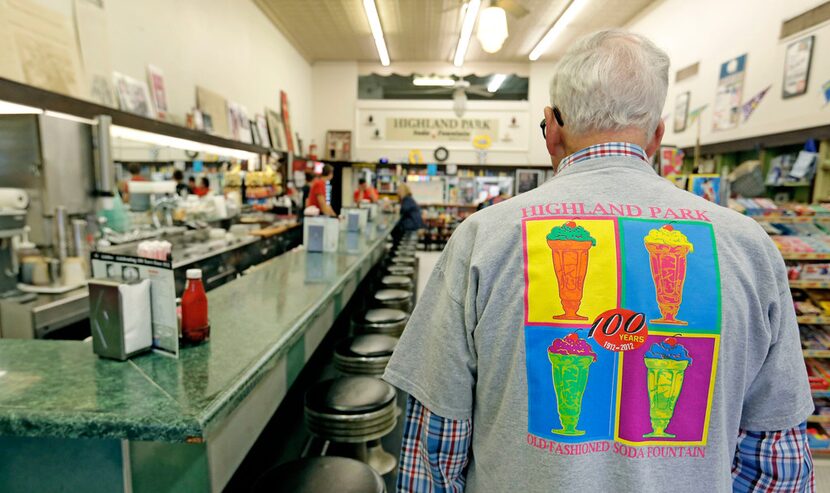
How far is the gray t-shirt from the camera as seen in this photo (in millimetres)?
867

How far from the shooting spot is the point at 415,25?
8227 millimetres

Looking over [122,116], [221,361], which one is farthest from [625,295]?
[122,116]

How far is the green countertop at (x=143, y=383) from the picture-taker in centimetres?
97

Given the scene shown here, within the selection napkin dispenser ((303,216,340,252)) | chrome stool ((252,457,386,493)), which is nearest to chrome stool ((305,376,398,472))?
chrome stool ((252,457,386,493))

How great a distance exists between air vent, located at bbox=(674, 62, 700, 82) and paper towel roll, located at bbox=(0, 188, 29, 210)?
23.9 ft

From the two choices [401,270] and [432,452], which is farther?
[401,270]

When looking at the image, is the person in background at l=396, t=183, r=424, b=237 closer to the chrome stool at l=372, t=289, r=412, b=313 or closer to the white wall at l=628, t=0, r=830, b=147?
the white wall at l=628, t=0, r=830, b=147

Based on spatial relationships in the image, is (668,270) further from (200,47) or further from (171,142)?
(200,47)

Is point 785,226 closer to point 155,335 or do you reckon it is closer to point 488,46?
point 488,46

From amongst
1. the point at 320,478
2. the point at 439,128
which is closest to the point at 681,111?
the point at 439,128

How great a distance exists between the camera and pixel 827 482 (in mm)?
2785

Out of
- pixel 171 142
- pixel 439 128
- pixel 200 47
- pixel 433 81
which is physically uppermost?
pixel 433 81

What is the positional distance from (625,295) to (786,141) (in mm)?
5006

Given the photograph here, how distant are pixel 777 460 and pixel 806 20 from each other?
17.1ft
